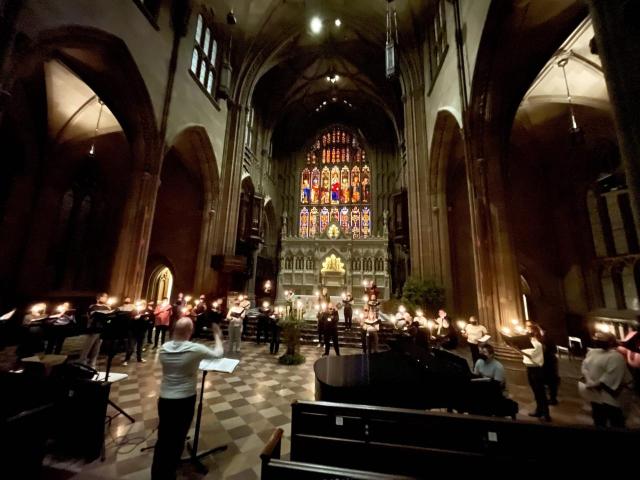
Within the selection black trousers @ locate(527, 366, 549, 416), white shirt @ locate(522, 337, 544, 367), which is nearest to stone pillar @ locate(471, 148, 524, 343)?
white shirt @ locate(522, 337, 544, 367)

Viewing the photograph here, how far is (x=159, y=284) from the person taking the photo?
16.5 meters

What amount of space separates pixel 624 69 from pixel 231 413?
Answer: 649 centimetres

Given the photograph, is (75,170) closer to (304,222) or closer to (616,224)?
(304,222)

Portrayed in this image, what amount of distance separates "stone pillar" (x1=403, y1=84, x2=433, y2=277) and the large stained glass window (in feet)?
34.4

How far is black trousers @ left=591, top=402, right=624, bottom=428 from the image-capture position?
2.86 meters

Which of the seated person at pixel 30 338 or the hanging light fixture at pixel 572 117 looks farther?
the hanging light fixture at pixel 572 117

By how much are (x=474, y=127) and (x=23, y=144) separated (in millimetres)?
15060

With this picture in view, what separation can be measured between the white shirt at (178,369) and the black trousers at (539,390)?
4.70m

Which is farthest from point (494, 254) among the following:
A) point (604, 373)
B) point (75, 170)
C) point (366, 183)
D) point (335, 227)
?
point (366, 183)

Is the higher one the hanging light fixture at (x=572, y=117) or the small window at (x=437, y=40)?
the small window at (x=437, y=40)

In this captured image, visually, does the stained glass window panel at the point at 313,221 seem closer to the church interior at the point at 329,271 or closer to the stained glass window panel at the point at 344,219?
the stained glass window panel at the point at 344,219

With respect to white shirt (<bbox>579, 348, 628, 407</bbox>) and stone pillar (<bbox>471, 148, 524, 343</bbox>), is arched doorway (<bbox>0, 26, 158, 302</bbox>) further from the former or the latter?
white shirt (<bbox>579, 348, 628, 407</bbox>)

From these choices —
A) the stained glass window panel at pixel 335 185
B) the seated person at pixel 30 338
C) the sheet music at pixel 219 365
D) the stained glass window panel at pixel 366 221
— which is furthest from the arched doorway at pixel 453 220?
the stained glass window panel at pixel 335 185

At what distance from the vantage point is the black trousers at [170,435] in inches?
86.5
